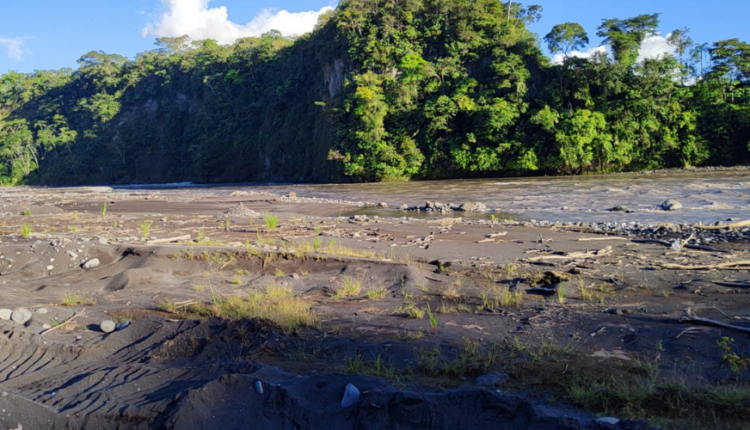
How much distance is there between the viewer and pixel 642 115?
33.6 meters

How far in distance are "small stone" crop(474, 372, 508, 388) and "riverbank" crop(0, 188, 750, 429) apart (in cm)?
2

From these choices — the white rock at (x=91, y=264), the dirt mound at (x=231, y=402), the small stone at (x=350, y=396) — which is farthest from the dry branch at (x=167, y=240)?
the small stone at (x=350, y=396)

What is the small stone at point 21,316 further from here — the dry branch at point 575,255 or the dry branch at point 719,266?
the dry branch at point 719,266

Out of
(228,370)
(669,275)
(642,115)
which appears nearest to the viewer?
(228,370)

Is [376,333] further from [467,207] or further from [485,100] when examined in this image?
[485,100]

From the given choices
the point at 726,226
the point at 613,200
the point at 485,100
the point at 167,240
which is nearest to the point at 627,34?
the point at 485,100

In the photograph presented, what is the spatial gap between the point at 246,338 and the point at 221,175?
51.5 meters

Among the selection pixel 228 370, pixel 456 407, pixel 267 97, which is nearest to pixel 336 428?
pixel 456 407

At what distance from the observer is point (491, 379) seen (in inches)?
145

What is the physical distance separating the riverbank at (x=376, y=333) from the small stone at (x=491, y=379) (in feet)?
0.05

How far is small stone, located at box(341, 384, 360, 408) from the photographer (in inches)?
126

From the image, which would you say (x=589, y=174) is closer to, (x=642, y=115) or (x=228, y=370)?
(x=642, y=115)

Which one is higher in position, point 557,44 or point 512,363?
point 557,44

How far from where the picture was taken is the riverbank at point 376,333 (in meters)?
3.18
